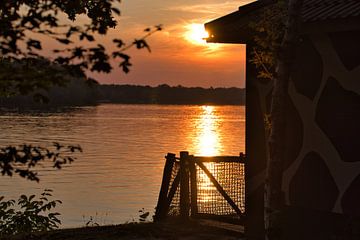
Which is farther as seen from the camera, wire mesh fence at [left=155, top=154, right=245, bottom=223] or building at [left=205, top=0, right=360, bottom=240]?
wire mesh fence at [left=155, top=154, right=245, bottom=223]

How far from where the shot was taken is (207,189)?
14.7 metres

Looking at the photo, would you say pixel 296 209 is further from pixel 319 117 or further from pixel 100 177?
pixel 100 177

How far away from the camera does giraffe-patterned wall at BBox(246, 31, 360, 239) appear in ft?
34.8

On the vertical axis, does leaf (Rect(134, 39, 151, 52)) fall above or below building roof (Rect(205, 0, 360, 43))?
below

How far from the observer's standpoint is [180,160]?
14.9 meters

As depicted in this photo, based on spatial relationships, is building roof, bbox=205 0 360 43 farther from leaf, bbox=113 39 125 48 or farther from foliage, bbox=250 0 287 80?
leaf, bbox=113 39 125 48

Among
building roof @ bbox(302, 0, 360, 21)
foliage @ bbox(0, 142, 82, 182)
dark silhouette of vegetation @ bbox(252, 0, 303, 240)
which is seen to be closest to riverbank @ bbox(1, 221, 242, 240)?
dark silhouette of vegetation @ bbox(252, 0, 303, 240)

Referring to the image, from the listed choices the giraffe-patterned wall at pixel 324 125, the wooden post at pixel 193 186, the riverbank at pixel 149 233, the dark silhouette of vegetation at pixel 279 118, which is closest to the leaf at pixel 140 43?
the dark silhouette of vegetation at pixel 279 118

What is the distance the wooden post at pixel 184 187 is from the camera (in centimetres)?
1488

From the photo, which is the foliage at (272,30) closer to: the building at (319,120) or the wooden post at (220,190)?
the building at (319,120)

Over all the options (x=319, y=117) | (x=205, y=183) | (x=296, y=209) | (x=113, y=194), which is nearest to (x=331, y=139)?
(x=319, y=117)

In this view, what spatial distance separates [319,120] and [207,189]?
4.19 m

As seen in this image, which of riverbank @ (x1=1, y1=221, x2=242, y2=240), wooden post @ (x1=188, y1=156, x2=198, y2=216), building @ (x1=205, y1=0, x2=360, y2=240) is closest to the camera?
building @ (x1=205, y1=0, x2=360, y2=240)

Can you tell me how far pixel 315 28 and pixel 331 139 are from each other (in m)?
1.85
